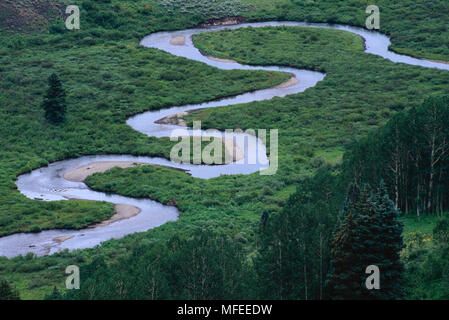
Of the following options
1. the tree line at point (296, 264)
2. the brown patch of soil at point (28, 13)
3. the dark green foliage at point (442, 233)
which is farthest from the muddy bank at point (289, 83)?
the dark green foliage at point (442, 233)

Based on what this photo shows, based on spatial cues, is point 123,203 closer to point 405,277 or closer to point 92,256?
point 92,256

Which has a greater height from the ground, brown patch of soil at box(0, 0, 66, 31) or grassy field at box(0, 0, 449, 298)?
brown patch of soil at box(0, 0, 66, 31)

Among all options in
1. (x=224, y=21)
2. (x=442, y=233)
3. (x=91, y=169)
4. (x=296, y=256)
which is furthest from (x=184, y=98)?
(x=296, y=256)

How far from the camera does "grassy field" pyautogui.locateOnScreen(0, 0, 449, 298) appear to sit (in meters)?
73.6

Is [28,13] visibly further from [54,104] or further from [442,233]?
[442,233]

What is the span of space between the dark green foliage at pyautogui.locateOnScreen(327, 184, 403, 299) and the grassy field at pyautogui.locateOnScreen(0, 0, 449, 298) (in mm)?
13989

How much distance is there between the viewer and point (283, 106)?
105 m

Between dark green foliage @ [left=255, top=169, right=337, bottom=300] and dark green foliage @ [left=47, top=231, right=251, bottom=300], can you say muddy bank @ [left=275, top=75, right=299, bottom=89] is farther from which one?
dark green foliage @ [left=47, top=231, right=251, bottom=300]

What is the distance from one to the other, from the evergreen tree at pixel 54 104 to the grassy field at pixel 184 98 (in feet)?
5.27

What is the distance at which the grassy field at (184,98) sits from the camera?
7362 cm

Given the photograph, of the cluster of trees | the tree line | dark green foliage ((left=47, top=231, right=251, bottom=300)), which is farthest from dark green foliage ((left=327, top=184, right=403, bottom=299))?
the cluster of trees

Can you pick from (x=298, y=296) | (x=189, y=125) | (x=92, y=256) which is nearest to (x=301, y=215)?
(x=298, y=296)

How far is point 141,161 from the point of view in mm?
89750

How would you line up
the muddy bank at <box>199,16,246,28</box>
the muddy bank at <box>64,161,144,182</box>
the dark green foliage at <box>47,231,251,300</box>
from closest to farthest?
1. the dark green foliage at <box>47,231,251,300</box>
2. the muddy bank at <box>64,161,144,182</box>
3. the muddy bank at <box>199,16,246,28</box>
